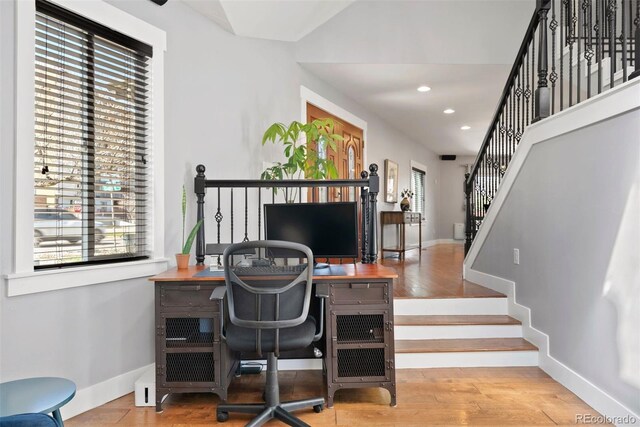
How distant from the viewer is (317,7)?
155 inches

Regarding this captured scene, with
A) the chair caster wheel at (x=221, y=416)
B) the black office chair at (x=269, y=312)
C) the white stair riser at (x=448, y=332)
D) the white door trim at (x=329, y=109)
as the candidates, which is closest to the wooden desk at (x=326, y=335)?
the chair caster wheel at (x=221, y=416)

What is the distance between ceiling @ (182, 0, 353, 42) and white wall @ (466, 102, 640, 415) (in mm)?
2394

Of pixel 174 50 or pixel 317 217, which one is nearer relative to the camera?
pixel 317 217

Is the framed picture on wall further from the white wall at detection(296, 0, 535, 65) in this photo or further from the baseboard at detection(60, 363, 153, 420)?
the baseboard at detection(60, 363, 153, 420)

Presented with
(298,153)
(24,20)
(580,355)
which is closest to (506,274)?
(580,355)

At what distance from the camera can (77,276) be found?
2.33m

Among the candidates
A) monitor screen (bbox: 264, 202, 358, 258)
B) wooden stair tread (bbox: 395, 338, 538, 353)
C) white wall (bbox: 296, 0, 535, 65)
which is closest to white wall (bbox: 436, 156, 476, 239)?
white wall (bbox: 296, 0, 535, 65)

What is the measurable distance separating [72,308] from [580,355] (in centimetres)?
302

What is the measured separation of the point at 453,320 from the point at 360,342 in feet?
4.08

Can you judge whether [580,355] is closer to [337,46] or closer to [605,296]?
[605,296]

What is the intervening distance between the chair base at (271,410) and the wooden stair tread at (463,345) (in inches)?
36.1

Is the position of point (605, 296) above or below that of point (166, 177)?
below

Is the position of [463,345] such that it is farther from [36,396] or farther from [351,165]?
[351,165]
